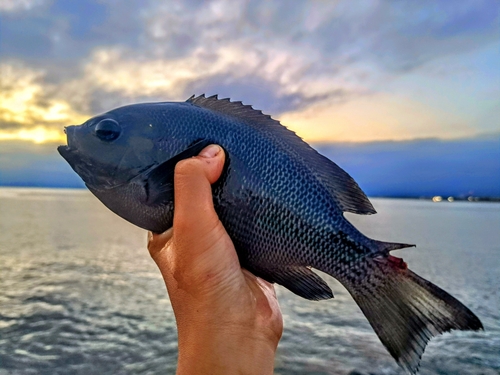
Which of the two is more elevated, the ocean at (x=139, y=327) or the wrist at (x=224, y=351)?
the wrist at (x=224, y=351)

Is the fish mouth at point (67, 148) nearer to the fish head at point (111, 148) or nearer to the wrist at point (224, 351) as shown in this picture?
the fish head at point (111, 148)

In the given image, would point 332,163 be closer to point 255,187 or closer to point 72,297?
point 255,187

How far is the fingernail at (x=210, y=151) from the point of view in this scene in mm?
2689

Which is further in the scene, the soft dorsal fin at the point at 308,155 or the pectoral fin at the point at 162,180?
the soft dorsal fin at the point at 308,155

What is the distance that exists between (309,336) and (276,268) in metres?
7.55

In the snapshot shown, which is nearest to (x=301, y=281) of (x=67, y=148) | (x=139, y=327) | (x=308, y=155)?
(x=308, y=155)

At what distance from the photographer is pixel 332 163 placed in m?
2.96

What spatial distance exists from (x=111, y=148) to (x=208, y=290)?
1.25 m

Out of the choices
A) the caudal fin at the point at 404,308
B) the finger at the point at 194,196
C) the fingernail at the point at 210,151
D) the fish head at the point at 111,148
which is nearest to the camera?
Answer: the caudal fin at the point at 404,308

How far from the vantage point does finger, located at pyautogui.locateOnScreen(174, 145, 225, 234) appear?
258cm

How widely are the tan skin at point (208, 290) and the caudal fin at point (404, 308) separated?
2.53ft

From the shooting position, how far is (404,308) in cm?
245

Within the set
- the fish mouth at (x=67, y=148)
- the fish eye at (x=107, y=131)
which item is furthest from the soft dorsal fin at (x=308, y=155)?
the fish mouth at (x=67, y=148)

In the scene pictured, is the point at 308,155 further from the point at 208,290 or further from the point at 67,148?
the point at 67,148
